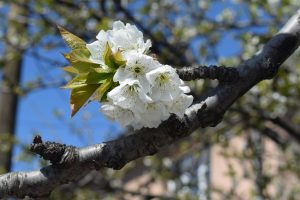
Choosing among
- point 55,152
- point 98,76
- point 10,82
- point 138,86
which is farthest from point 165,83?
point 10,82

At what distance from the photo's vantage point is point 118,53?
125cm

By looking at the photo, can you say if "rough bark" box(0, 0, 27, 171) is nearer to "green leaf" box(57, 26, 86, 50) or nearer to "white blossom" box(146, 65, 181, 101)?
"green leaf" box(57, 26, 86, 50)

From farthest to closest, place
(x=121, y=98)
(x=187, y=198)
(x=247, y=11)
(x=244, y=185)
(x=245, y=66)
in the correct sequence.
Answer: (x=244, y=185)
(x=247, y=11)
(x=187, y=198)
(x=245, y=66)
(x=121, y=98)

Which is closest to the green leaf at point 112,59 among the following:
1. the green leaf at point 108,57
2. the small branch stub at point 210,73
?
the green leaf at point 108,57

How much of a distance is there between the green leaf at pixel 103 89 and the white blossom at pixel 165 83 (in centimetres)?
10

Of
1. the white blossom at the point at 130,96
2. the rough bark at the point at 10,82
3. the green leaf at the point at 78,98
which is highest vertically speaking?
the rough bark at the point at 10,82

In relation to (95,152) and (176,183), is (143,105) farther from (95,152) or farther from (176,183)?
(176,183)

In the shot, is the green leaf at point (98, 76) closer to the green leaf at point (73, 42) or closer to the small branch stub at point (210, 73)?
the green leaf at point (73, 42)

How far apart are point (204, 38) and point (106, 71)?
3953 mm

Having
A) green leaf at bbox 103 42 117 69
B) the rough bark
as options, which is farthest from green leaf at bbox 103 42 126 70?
the rough bark

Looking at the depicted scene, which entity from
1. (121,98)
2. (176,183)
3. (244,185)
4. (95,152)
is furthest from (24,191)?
(244,185)

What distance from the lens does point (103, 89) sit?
1.27 metres

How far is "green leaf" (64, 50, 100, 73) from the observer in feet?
4.16

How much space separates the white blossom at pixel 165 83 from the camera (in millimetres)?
1243
